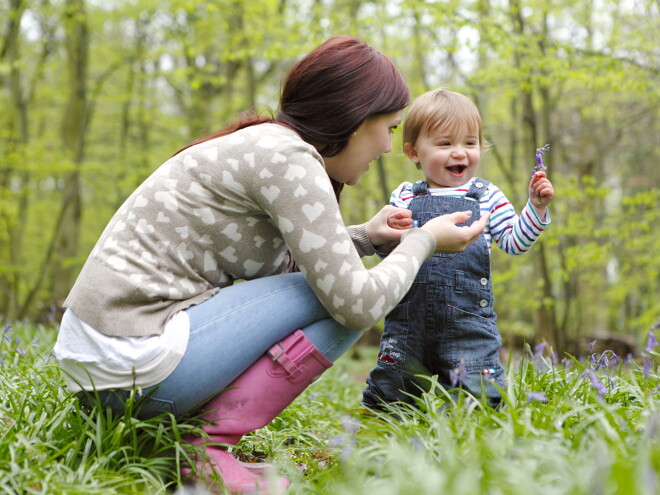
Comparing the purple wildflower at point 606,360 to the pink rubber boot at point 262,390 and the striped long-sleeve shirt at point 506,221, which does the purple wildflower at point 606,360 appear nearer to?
the striped long-sleeve shirt at point 506,221

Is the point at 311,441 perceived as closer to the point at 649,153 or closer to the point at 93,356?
the point at 93,356

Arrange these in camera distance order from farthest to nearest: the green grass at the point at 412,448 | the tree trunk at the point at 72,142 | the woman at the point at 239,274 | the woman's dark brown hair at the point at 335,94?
the tree trunk at the point at 72,142
the woman's dark brown hair at the point at 335,94
the woman at the point at 239,274
the green grass at the point at 412,448

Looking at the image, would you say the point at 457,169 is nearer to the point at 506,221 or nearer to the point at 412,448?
the point at 506,221

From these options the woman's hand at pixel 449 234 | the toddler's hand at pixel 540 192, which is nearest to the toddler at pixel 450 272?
the toddler's hand at pixel 540 192

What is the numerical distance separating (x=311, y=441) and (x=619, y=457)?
1404 mm

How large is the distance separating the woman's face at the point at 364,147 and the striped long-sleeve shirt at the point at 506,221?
43cm

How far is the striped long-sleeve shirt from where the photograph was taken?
7.74ft

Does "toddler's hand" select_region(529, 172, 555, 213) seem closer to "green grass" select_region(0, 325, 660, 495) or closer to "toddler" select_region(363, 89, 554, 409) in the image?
"toddler" select_region(363, 89, 554, 409)

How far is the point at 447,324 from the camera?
7.96 ft

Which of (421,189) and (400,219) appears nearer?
(400,219)

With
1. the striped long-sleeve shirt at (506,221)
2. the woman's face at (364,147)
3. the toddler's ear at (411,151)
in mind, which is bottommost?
the striped long-sleeve shirt at (506,221)

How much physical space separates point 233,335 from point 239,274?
30 centimetres

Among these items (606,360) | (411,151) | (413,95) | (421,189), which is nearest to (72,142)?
(413,95)

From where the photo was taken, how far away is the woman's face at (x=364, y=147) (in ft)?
7.23
